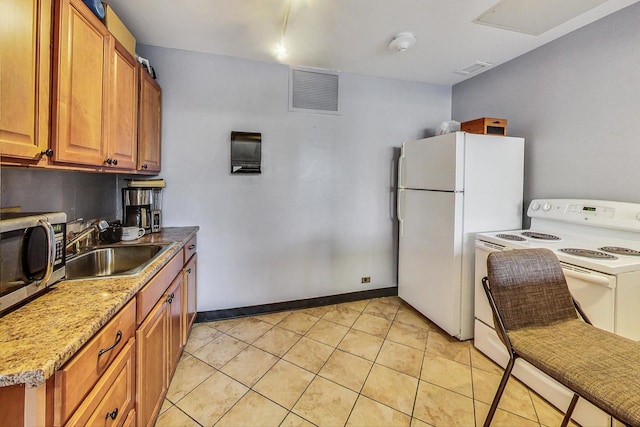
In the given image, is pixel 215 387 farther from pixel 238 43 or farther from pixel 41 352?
pixel 238 43

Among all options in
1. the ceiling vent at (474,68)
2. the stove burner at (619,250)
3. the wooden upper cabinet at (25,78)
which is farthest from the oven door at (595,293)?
the wooden upper cabinet at (25,78)

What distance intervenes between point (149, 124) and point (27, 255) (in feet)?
4.88

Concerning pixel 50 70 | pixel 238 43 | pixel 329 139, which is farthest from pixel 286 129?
pixel 50 70

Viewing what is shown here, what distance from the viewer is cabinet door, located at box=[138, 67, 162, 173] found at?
6.55 ft

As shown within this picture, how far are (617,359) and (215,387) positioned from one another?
2.06m

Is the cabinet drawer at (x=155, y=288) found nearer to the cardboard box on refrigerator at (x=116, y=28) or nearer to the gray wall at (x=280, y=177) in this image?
the gray wall at (x=280, y=177)

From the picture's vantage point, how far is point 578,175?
217 centimetres

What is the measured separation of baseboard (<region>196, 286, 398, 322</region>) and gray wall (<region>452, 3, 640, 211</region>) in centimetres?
174

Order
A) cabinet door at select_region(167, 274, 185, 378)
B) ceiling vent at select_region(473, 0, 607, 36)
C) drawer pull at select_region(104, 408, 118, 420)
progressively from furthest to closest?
ceiling vent at select_region(473, 0, 607, 36) < cabinet door at select_region(167, 274, 185, 378) < drawer pull at select_region(104, 408, 118, 420)

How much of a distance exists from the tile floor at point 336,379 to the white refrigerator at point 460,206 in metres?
0.33

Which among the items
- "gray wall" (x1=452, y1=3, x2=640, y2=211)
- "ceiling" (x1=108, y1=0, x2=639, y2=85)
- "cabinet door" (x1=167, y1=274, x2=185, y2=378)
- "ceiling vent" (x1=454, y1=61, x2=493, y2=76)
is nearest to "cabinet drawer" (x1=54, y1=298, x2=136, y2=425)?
"cabinet door" (x1=167, y1=274, x2=185, y2=378)

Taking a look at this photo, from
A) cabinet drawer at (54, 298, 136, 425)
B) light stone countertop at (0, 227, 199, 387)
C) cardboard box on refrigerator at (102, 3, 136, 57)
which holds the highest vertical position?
cardboard box on refrigerator at (102, 3, 136, 57)

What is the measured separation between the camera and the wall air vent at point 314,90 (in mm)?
2809

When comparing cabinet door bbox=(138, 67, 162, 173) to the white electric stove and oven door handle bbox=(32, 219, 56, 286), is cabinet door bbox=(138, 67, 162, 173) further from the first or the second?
the white electric stove
